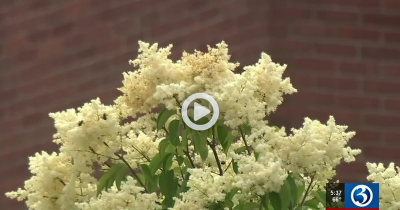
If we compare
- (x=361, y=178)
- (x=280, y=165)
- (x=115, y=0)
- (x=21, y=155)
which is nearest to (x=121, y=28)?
(x=115, y=0)

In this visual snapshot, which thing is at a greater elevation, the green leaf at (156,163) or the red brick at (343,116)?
the red brick at (343,116)

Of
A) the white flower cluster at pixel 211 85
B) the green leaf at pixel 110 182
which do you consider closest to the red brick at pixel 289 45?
the white flower cluster at pixel 211 85

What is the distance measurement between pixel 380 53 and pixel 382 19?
0.18 meters

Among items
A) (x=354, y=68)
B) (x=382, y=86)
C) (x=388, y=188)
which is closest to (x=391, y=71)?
(x=382, y=86)

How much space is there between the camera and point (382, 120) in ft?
12.5

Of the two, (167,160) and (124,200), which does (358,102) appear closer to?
(167,160)

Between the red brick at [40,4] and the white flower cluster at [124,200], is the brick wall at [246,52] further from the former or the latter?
the white flower cluster at [124,200]

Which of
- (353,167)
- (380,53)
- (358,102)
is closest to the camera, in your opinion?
(353,167)

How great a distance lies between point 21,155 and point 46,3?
0.90 m

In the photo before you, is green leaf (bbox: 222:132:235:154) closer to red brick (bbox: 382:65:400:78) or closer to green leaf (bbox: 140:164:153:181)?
green leaf (bbox: 140:164:153:181)

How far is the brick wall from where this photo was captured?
12.4 ft

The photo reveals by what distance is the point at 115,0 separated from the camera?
14.4 feet

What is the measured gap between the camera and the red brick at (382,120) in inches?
150

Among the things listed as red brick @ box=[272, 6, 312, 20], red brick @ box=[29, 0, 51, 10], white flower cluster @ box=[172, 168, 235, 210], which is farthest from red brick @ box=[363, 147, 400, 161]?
red brick @ box=[29, 0, 51, 10]
